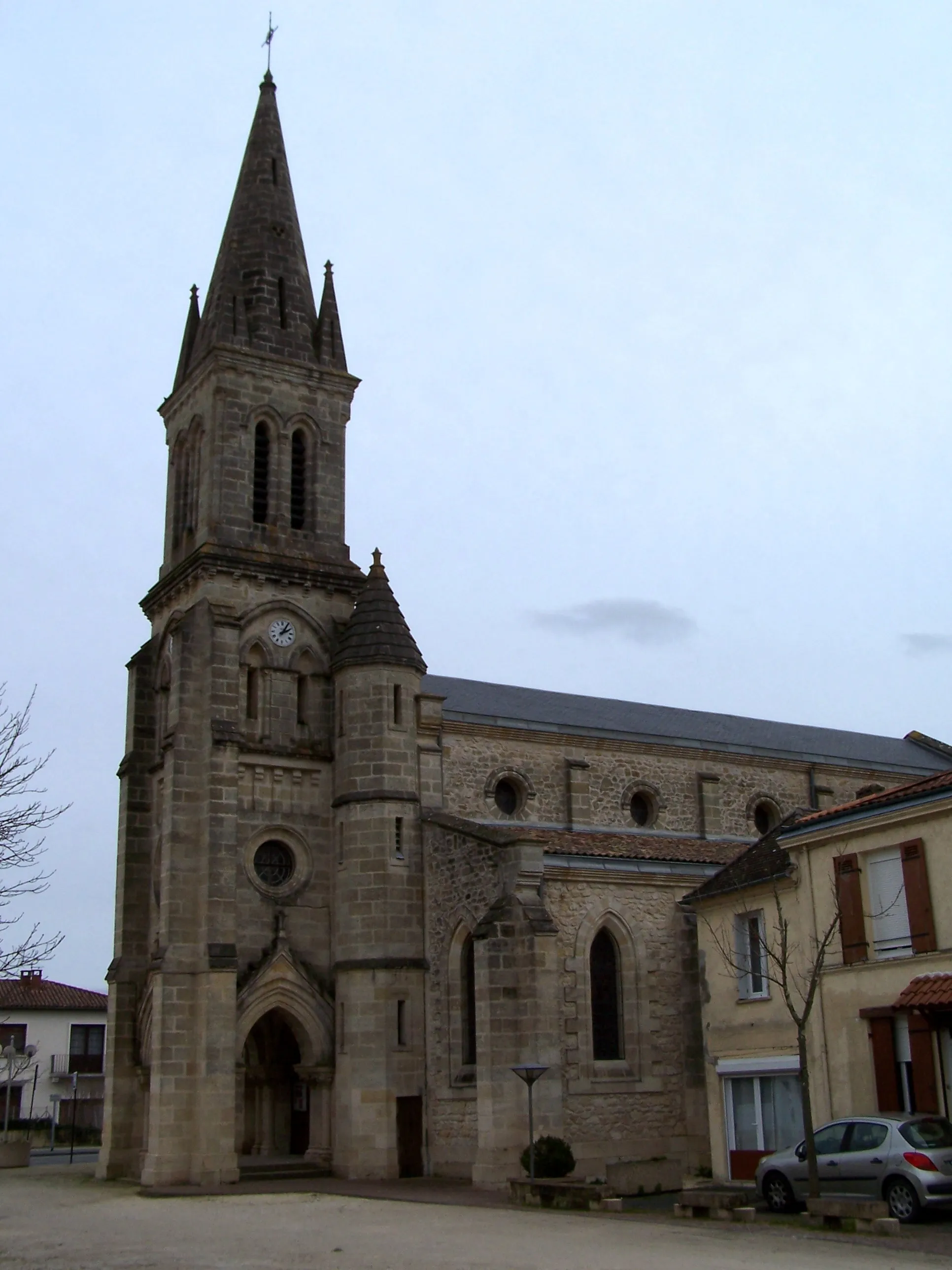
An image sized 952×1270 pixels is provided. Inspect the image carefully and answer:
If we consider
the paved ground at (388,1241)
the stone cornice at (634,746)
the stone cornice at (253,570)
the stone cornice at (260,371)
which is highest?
the stone cornice at (260,371)

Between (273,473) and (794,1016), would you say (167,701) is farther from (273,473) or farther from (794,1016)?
(794,1016)

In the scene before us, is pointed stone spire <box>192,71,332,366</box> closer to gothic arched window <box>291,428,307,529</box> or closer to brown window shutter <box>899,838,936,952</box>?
gothic arched window <box>291,428,307,529</box>

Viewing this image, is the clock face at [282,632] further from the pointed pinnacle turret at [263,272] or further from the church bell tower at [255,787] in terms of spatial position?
the pointed pinnacle turret at [263,272]

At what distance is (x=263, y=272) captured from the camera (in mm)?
36438

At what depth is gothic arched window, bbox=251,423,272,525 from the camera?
34375 mm

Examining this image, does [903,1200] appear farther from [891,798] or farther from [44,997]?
[44,997]

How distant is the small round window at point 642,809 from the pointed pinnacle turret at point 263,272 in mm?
13736

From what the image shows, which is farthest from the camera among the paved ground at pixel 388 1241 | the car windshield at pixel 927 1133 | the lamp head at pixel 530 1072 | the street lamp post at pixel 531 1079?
the lamp head at pixel 530 1072

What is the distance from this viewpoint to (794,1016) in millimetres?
19562

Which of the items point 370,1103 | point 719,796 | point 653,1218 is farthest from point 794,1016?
point 719,796

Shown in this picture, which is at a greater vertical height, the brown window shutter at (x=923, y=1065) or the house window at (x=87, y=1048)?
the house window at (x=87, y=1048)

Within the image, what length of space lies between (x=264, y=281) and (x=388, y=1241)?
25.3m

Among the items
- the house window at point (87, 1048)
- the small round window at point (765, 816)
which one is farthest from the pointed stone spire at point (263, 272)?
the house window at point (87, 1048)

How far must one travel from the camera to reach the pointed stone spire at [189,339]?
37.0 metres
